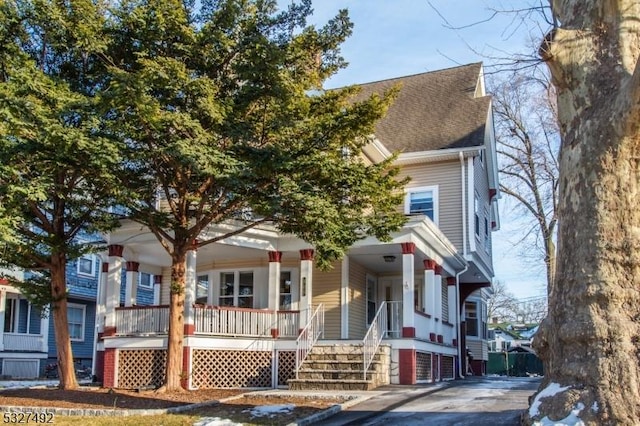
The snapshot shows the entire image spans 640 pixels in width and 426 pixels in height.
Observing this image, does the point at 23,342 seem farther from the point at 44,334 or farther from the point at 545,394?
the point at 545,394

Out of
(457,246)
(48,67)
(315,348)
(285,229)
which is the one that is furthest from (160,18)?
(457,246)

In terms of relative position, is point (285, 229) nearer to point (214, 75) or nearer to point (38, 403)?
point (214, 75)

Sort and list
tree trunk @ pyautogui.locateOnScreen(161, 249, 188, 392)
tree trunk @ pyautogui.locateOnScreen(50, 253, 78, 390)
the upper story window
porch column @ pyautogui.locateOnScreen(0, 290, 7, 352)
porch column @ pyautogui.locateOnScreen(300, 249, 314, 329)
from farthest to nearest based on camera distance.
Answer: porch column @ pyautogui.locateOnScreen(0, 290, 7, 352)
the upper story window
porch column @ pyautogui.locateOnScreen(300, 249, 314, 329)
tree trunk @ pyautogui.locateOnScreen(50, 253, 78, 390)
tree trunk @ pyautogui.locateOnScreen(161, 249, 188, 392)

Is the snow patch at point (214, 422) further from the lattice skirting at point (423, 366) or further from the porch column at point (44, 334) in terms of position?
the porch column at point (44, 334)

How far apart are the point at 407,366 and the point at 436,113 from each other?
10.5 m

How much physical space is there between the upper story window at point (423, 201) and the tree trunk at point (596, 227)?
46.8ft

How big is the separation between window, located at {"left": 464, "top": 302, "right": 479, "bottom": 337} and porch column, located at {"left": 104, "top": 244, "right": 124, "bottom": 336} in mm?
14942

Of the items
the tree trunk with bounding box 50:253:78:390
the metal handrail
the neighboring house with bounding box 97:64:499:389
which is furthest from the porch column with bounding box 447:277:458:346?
the tree trunk with bounding box 50:253:78:390

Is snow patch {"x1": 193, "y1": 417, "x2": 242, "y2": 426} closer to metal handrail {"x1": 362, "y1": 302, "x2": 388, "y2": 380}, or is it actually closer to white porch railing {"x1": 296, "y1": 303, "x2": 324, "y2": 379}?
metal handrail {"x1": 362, "y1": 302, "x2": 388, "y2": 380}

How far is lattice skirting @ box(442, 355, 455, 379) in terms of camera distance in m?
18.7

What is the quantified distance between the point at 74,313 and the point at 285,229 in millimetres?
19334

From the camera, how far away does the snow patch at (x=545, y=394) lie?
564 cm

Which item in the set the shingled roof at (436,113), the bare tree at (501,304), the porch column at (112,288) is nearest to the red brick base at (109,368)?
the porch column at (112,288)

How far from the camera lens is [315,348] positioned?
49.1 ft
